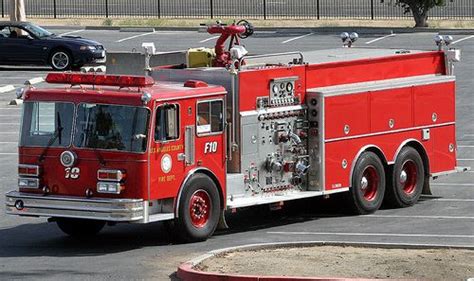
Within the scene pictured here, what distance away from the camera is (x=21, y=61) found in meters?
40.4

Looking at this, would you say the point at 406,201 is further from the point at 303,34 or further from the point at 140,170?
the point at 303,34

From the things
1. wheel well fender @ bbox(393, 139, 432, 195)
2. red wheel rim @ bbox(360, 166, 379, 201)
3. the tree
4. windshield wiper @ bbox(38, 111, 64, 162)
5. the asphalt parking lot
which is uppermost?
the tree

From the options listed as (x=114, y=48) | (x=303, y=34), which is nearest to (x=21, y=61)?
(x=114, y=48)

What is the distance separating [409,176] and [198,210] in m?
4.63

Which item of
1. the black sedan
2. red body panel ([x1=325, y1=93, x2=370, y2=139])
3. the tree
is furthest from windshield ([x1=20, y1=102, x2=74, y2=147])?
the tree

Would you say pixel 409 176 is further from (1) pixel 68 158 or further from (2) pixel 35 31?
(2) pixel 35 31

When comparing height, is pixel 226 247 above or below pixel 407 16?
below

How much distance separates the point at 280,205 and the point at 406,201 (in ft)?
8.16

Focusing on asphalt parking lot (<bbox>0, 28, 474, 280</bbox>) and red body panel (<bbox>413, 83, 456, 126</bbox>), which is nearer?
asphalt parking lot (<bbox>0, 28, 474, 280</bbox>)

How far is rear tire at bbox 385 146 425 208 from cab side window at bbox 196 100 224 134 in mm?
3668

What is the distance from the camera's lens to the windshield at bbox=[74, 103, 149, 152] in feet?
57.2

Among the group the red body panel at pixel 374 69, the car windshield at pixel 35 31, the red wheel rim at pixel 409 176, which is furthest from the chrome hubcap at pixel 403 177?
the car windshield at pixel 35 31

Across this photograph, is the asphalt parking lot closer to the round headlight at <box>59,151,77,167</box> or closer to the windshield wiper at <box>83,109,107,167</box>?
the round headlight at <box>59,151,77,167</box>

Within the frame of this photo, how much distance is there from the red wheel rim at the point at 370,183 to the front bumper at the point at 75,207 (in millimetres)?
4443
